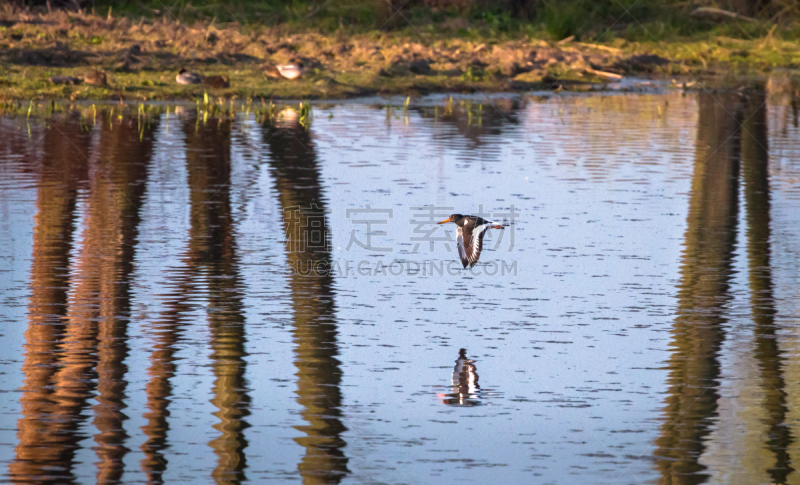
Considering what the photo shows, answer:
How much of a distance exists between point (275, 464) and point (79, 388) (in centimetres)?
127

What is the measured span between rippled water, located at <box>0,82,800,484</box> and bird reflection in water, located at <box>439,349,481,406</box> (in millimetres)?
19

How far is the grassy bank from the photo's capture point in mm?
19234

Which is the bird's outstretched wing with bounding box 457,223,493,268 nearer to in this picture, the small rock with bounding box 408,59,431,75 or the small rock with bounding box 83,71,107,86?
the small rock with bounding box 83,71,107,86

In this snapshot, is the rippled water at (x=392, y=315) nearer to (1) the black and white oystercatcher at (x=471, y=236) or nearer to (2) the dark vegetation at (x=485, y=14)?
(1) the black and white oystercatcher at (x=471, y=236)

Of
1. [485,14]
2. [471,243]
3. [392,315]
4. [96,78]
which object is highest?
[485,14]

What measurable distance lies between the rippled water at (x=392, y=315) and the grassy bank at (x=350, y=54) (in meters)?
5.80

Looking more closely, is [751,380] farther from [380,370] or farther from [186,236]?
[186,236]

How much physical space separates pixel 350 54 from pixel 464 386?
17.4 metres

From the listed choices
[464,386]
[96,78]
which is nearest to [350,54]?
[96,78]

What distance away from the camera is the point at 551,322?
269 inches

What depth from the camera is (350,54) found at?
22562 millimetres

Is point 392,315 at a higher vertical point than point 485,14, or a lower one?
lower

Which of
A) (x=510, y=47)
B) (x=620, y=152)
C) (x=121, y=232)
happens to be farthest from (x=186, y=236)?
(x=510, y=47)

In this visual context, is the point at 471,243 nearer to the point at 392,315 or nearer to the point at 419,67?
the point at 392,315
